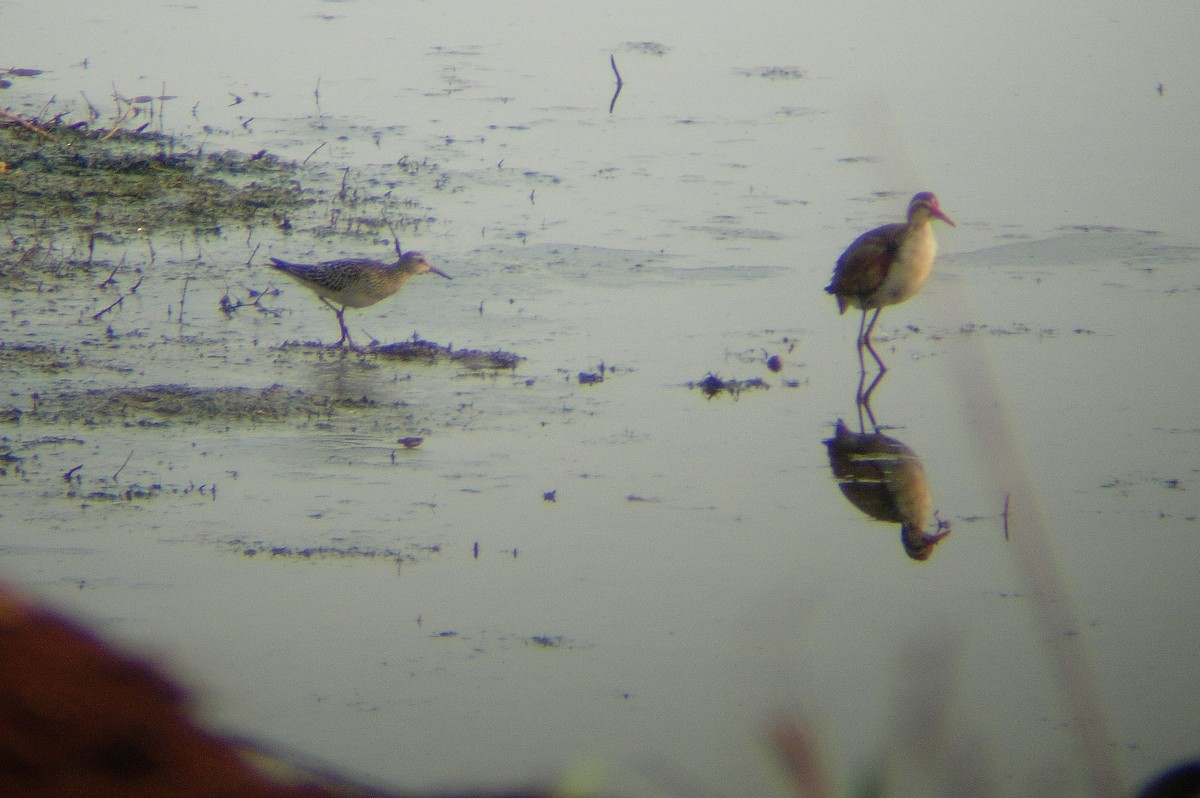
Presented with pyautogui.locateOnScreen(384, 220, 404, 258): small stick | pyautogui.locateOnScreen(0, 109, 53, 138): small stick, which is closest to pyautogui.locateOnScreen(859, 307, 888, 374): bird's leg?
pyautogui.locateOnScreen(384, 220, 404, 258): small stick

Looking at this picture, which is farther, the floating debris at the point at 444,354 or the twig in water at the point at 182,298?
the twig in water at the point at 182,298

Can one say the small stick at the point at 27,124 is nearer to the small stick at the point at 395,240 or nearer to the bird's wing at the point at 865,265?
the small stick at the point at 395,240

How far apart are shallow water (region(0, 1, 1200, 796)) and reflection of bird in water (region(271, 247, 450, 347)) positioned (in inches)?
8.8

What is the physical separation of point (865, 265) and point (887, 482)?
1.90 metres

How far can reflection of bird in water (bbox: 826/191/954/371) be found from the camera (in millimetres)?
7754

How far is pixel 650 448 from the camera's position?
6262mm

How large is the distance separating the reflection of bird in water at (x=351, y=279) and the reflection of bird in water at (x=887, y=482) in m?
2.43

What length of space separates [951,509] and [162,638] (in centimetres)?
300

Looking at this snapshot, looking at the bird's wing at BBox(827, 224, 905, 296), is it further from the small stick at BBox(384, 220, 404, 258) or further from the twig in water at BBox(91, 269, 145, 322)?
the twig in water at BBox(91, 269, 145, 322)

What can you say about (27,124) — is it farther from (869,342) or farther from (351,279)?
(869,342)

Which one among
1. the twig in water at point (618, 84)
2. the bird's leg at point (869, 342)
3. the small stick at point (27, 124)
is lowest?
the small stick at point (27, 124)

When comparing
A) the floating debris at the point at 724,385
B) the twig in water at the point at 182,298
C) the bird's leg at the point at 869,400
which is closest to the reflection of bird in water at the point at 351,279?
the twig in water at the point at 182,298

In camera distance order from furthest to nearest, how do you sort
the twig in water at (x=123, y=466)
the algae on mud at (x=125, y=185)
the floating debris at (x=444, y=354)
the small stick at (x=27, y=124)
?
1. the small stick at (x=27, y=124)
2. the algae on mud at (x=125, y=185)
3. the floating debris at (x=444, y=354)
4. the twig in water at (x=123, y=466)

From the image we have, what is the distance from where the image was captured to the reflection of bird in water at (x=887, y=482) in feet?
18.7
